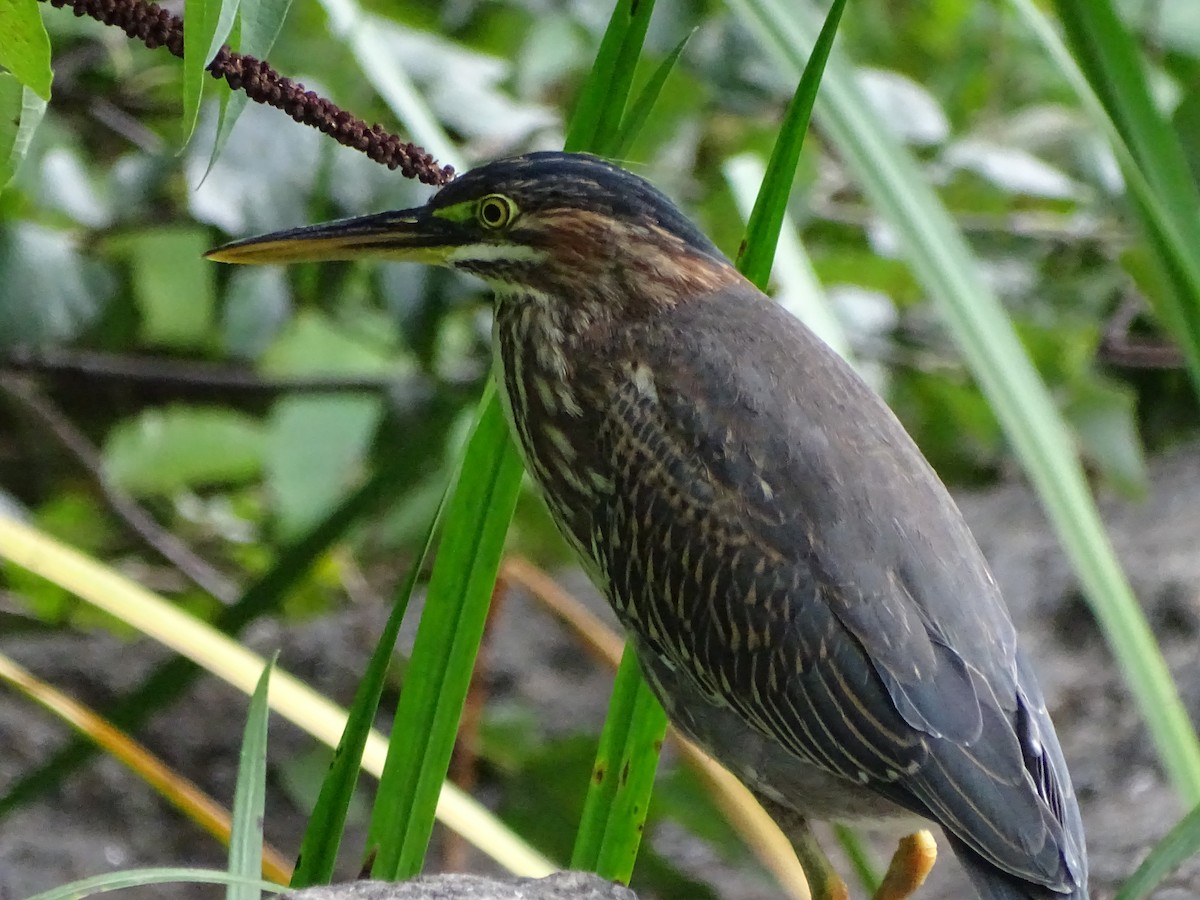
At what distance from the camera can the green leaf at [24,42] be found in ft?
2.86

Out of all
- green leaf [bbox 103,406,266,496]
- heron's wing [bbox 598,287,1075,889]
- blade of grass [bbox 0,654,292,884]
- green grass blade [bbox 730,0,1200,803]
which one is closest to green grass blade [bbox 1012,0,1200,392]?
green grass blade [bbox 730,0,1200,803]

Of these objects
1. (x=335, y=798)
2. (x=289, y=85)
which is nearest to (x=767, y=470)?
(x=335, y=798)

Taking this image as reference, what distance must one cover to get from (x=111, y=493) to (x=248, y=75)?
2.20m

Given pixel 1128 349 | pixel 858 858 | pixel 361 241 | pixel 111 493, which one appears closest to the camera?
pixel 361 241

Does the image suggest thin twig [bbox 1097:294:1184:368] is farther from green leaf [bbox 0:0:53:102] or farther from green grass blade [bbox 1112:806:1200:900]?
green leaf [bbox 0:0:53:102]

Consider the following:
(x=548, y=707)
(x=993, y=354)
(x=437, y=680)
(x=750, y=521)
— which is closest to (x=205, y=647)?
(x=437, y=680)

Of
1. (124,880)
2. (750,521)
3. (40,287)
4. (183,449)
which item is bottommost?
(124,880)

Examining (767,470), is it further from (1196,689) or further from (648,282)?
(1196,689)

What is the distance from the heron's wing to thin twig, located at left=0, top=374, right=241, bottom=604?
175cm

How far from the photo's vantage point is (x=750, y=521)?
150cm

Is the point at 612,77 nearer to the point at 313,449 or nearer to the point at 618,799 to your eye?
the point at 618,799

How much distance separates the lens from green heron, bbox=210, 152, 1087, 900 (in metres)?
1.46

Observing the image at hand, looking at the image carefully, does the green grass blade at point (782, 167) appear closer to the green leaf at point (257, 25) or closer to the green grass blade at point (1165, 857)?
the green leaf at point (257, 25)

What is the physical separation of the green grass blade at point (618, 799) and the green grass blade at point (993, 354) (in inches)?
18.8
